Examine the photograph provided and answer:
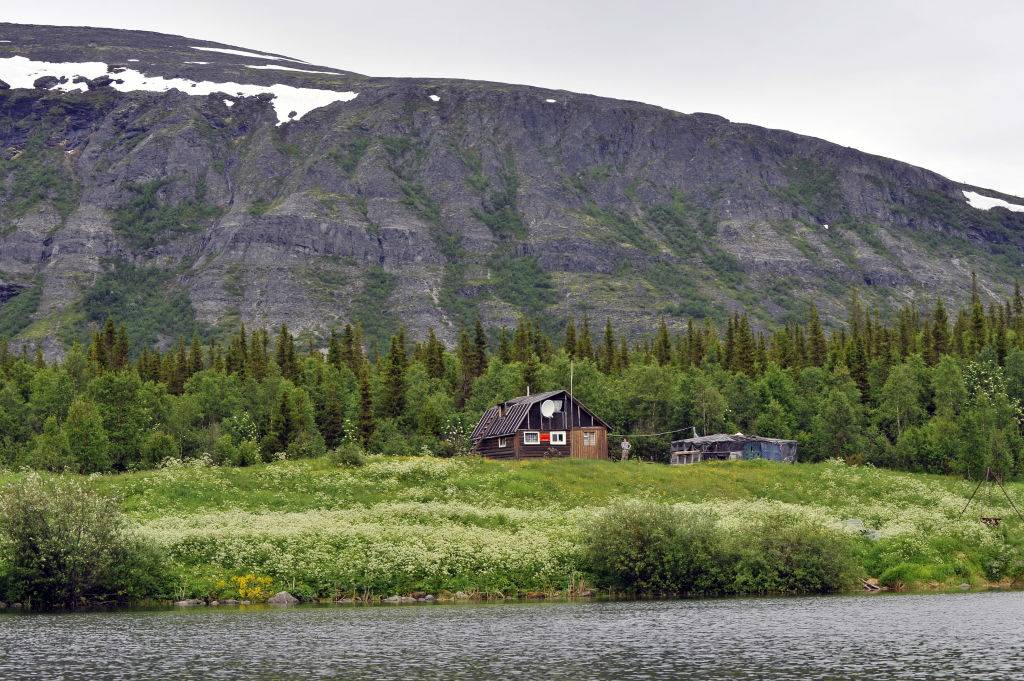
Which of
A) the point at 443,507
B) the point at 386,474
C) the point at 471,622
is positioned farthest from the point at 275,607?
the point at 386,474

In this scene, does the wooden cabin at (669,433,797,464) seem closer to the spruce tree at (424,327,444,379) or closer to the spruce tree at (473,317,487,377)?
the spruce tree at (473,317,487,377)

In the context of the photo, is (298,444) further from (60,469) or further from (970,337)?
(970,337)

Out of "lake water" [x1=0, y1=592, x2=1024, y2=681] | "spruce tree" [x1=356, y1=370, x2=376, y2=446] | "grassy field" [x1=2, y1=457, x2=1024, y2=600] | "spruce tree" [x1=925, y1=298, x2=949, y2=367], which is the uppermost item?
"spruce tree" [x1=925, y1=298, x2=949, y2=367]

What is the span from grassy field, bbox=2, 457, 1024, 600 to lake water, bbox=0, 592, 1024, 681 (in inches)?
232

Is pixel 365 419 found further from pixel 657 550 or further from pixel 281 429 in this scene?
pixel 657 550

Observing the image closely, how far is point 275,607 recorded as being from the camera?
66500 mm

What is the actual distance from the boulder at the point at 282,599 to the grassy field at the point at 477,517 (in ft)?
2.66

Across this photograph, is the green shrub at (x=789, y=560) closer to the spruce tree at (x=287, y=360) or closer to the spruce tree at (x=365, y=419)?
the spruce tree at (x=365, y=419)

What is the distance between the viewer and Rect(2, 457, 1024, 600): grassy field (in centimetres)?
7106

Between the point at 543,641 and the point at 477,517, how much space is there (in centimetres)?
3438

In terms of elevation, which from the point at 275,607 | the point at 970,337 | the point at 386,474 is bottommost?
the point at 275,607

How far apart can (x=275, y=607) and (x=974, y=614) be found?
A: 124 ft

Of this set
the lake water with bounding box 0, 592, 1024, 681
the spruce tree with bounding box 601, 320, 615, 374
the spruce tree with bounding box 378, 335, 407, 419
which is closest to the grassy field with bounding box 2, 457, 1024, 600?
the lake water with bounding box 0, 592, 1024, 681

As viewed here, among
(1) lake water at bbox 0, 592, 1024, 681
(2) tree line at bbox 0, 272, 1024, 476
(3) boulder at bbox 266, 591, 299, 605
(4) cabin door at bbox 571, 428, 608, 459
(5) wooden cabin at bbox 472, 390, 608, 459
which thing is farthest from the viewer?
(2) tree line at bbox 0, 272, 1024, 476
